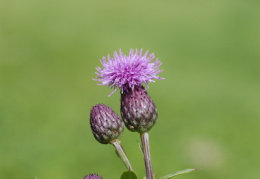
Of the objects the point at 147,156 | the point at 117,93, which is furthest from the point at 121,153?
the point at 117,93

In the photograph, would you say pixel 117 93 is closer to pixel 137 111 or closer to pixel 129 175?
pixel 137 111

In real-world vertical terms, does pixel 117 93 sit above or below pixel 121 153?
above

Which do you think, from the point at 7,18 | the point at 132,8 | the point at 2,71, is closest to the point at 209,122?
the point at 2,71

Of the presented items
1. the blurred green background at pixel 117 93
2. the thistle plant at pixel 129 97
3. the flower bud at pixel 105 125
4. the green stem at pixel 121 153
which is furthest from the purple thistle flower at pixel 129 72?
the blurred green background at pixel 117 93

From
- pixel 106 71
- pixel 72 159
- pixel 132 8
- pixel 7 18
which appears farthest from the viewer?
pixel 132 8

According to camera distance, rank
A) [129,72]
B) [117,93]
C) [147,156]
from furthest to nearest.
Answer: [117,93] → [129,72] → [147,156]

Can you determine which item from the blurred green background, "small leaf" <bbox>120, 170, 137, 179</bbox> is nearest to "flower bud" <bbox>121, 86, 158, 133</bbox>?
"small leaf" <bbox>120, 170, 137, 179</bbox>

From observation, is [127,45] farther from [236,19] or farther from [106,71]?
[106,71]

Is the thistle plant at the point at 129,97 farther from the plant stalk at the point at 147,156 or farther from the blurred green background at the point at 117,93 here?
the blurred green background at the point at 117,93
